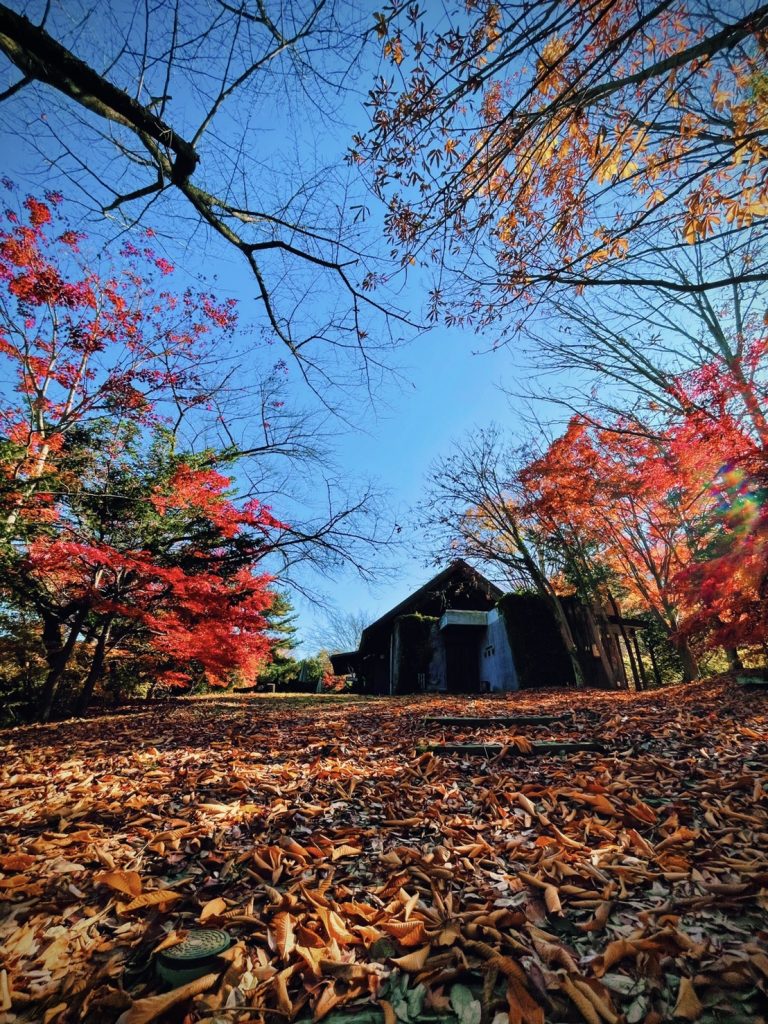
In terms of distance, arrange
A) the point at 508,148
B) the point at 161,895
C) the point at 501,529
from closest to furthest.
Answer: the point at 161,895 < the point at 508,148 < the point at 501,529

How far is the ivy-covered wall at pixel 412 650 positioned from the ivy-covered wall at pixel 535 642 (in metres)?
3.53

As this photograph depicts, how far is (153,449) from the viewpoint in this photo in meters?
10.0

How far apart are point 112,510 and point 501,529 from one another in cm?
1157

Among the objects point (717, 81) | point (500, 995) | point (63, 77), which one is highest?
point (717, 81)

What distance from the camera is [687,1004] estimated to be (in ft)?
4.99

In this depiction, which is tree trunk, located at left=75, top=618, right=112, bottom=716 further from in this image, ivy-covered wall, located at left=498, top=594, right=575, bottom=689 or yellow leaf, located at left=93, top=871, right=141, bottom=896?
ivy-covered wall, located at left=498, top=594, right=575, bottom=689

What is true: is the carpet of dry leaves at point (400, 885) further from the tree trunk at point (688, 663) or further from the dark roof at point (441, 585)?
the dark roof at point (441, 585)

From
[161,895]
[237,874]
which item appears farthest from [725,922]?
[161,895]

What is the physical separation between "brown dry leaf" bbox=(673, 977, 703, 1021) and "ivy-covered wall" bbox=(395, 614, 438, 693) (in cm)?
1480

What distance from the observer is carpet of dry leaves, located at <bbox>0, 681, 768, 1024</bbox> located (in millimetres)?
1634

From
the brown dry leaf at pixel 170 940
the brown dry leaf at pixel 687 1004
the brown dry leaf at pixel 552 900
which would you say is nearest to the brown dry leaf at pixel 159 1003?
the brown dry leaf at pixel 170 940

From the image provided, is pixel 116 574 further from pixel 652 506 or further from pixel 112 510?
pixel 652 506

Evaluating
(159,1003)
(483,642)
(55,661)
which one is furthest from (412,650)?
(159,1003)

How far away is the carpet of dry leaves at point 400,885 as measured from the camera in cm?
163
